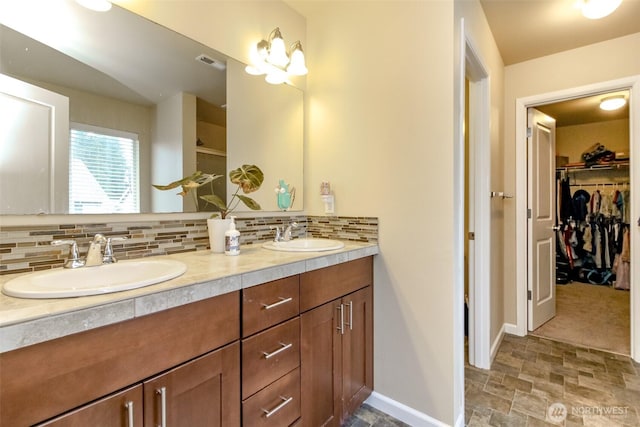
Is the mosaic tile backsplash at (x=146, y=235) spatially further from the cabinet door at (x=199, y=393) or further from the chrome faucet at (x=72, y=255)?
the cabinet door at (x=199, y=393)

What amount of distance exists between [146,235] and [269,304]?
0.63m

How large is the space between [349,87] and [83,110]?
1.31 meters

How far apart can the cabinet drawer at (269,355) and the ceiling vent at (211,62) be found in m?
1.33

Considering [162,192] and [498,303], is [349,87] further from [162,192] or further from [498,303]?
[498,303]

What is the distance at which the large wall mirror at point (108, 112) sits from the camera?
3.23 ft

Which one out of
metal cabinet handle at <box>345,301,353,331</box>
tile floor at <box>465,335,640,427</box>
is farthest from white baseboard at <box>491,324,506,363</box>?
metal cabinet handle at <box>345,301,353,331</box>

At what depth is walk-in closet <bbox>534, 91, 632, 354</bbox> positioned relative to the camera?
3.84 meters

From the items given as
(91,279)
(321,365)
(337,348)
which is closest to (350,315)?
(337,348)

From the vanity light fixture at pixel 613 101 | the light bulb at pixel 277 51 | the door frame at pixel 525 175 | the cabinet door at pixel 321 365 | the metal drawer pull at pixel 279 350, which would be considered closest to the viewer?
the metal drawer pull at pixel 279 350

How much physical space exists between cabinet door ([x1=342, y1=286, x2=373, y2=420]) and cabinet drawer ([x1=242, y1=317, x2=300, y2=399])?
352 mm

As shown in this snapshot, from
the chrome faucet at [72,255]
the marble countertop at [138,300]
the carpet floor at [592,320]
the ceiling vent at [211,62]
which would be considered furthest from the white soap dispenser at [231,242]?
the carpet floor at [592,320]

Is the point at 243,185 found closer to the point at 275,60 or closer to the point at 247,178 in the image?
the point at 247,178

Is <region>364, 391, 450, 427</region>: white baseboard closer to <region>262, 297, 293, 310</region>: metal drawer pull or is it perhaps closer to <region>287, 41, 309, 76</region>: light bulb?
<region>262, 297, 293, 310</region>: metal drawer pull

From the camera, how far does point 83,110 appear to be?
1.12 metres
